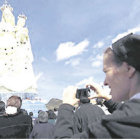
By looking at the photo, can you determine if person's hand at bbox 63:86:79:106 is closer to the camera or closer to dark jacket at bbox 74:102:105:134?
the camera

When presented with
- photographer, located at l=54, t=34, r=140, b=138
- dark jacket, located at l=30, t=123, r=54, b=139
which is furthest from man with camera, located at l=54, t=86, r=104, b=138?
dark jacket, located at l=30, t=123, r=54, b=139

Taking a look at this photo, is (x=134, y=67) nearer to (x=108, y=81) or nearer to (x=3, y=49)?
(x=108, y=81)

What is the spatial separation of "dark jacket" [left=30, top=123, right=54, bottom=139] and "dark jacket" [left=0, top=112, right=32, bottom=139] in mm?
895

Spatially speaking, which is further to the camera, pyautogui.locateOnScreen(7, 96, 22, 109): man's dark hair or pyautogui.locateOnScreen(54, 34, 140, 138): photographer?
pyautogui.locateOnScreen(7, 96, 22, 109): man's dark hair

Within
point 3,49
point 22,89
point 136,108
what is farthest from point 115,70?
point 3,49

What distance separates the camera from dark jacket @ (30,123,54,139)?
3.88 metres

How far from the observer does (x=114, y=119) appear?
3.04 feet

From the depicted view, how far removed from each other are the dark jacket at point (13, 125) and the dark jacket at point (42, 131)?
2.94ft

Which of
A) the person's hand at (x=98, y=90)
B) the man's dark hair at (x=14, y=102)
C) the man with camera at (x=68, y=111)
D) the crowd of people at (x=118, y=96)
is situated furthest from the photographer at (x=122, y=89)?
the man's dark hair at (x=14, y=102)

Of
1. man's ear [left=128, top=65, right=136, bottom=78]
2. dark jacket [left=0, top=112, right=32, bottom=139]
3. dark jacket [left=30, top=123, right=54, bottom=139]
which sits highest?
man's ear [left=128, top=65, right=136, bottom=78]

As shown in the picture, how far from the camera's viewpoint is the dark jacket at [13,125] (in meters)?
2.80

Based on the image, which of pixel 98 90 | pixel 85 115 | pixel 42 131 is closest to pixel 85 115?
pixel 85 115

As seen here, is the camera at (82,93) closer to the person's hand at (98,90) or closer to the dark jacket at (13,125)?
the person's hand at (98,90)

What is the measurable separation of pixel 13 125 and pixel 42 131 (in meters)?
1.23
